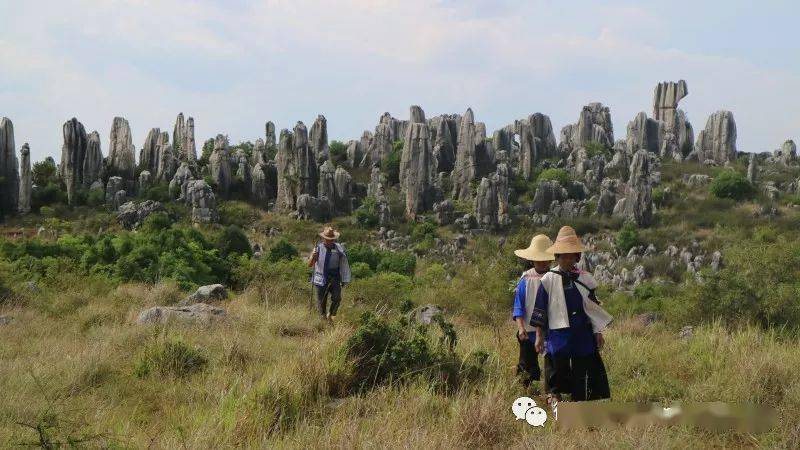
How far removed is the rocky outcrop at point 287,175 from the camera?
153 ft

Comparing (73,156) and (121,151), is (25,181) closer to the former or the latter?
(73,156)

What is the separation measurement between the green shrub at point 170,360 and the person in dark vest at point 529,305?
97.5 inches

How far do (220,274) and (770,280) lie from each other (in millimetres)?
13052

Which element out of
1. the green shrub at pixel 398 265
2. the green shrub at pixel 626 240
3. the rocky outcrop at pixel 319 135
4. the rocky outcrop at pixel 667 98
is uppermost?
the rocky outcrop at pixel 667 98

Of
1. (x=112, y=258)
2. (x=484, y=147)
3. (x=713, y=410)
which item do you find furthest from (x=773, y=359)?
(x=484, y=147)

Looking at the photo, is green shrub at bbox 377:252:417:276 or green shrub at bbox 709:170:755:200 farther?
green shrub at bbox 709:170:755:200

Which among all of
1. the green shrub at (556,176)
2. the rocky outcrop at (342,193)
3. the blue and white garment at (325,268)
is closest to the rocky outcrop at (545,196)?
the green shrub at (556,176)

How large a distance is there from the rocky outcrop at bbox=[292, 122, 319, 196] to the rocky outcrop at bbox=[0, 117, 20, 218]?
16.5 metres

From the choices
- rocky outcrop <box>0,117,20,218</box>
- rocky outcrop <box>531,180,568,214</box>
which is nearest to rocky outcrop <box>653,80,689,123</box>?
rocky outcrop <box>531,180,568,214</box>

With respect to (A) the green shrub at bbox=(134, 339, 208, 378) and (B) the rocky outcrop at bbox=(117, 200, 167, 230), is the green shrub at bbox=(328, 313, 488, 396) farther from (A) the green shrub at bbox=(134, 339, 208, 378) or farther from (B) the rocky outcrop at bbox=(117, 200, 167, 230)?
(B) the rocky outcrop at bbox=(117, 200, 167, 230)

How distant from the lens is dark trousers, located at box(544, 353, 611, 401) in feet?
16.1

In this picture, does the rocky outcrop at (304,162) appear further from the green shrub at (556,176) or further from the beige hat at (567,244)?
the beige hat at (567,244)

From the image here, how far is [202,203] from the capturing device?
41188mm

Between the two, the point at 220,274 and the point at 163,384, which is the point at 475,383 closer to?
the point at 163,384
